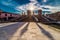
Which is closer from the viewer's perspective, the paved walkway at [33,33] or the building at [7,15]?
the paved walkway at [33,33]

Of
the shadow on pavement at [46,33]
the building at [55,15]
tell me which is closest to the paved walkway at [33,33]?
the shadow on pavement at [46,33]

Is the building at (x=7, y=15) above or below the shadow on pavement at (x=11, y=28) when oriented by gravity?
above

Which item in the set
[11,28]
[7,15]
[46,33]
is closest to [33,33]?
[46,33]

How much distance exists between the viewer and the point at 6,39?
196 centimetres

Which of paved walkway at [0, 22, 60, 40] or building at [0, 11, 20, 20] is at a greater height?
building at [0, 11, 20, 20]

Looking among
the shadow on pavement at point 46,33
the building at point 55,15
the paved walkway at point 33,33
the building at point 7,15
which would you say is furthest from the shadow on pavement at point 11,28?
the building at point 55,15

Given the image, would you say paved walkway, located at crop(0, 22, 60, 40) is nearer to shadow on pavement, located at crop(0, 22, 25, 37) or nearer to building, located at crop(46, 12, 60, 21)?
shadow on pavement, located at crop(0, 22, 25, 37)

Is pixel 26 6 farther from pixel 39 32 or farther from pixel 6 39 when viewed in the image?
pixel 6 39

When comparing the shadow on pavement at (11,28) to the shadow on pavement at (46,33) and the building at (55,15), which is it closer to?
the shadow on pavement at (46,33)

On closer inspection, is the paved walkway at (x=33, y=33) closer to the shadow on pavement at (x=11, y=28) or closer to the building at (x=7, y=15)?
the shadow on pavement at (x=11, y=28)

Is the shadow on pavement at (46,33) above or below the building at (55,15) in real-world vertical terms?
below

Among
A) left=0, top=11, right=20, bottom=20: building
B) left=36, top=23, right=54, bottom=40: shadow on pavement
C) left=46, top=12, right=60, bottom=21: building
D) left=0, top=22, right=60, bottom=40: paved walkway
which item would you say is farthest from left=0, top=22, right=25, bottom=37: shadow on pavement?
left=46, top=12, right=60, bottom=21: building

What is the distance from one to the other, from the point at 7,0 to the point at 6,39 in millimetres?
568

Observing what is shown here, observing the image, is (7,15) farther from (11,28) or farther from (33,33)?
(33,33)
